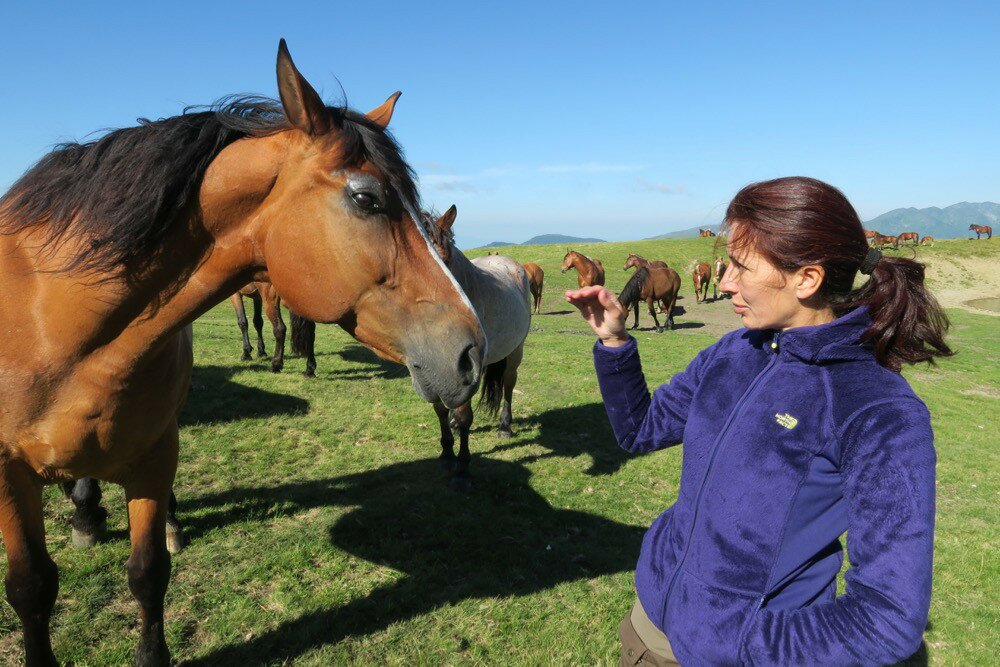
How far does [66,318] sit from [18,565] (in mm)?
1287

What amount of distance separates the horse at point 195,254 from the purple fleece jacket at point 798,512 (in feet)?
2.84

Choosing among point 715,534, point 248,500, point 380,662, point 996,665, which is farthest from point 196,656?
point 996,665

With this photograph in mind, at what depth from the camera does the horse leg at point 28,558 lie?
2.24 metres

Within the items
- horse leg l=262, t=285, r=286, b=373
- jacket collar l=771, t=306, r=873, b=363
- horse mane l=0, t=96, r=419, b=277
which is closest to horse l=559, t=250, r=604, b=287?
horse leg l=262, t=285, r=286, b=373

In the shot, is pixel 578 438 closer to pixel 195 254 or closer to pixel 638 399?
pixel 638 399

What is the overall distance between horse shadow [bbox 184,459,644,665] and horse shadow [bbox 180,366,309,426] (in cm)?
198

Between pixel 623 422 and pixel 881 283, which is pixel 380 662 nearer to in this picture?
pixel 623 422

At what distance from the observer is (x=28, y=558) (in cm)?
240

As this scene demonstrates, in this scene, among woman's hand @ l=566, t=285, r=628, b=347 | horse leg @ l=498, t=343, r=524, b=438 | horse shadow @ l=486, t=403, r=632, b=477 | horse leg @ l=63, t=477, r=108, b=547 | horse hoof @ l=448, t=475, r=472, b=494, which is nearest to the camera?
woman's hand @ l=566, t=285, r=628, b=347

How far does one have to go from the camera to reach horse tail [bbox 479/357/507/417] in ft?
20.6

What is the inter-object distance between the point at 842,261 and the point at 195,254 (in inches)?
84.0

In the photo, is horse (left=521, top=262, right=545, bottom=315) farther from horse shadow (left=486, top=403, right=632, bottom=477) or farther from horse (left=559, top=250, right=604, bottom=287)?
horse shadow (left=486, top=403, right=632, bottom=477)

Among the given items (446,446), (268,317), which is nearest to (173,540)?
(446,446)

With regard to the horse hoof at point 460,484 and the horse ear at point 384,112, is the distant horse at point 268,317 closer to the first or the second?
the horse hoof at point 460,484
